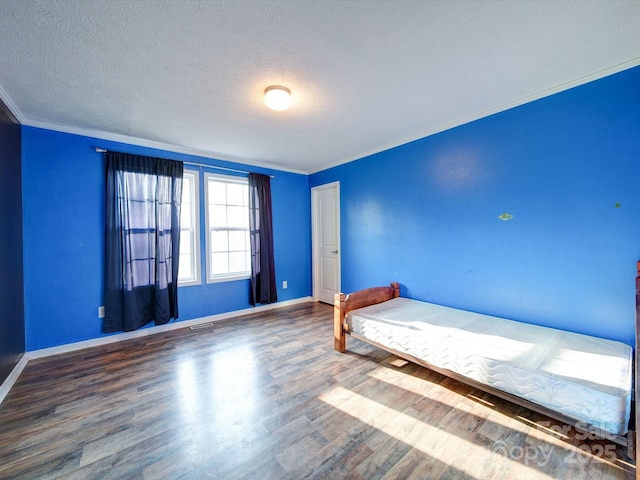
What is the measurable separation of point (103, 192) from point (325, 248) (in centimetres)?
312

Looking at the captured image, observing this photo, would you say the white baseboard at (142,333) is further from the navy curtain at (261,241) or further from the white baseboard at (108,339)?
the navy curtain at (261,241)

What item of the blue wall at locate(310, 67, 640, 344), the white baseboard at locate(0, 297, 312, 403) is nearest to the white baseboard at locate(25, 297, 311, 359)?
the white baseboard at locate(0, 297, 312, 403)

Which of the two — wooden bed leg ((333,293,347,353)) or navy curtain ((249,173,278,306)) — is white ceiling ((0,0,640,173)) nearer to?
navy curtain ((249,173,278,306))

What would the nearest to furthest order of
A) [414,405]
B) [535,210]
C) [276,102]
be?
1. [414,405]
2. [276,102]
3. [535,210]

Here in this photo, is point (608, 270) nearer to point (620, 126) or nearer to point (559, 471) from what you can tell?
point (620, 126)

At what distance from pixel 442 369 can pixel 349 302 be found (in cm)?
105

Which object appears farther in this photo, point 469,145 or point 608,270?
point 469,145

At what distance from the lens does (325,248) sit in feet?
14.7

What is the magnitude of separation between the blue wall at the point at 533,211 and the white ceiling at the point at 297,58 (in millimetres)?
261

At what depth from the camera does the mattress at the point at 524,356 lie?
131cm

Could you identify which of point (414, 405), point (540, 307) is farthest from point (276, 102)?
point (540, 307)

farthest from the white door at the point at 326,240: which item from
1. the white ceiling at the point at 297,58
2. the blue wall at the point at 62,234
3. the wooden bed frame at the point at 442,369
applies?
the blue wall at the point at 62,234

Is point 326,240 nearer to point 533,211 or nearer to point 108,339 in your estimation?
point 533,211

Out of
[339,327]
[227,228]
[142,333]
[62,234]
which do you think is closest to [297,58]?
[339,327]
